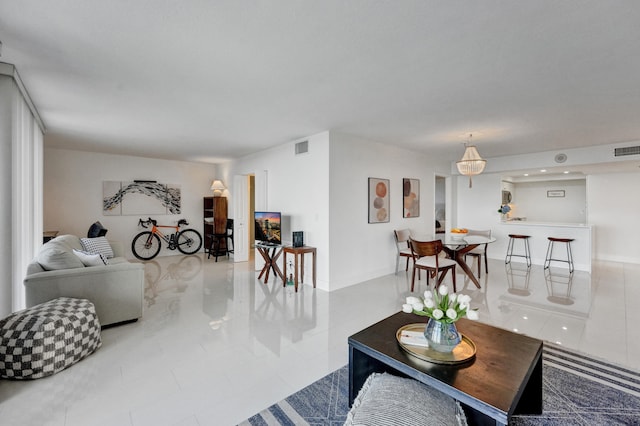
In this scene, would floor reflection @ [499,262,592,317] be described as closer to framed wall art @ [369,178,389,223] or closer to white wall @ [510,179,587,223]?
framed wall art @ [369,178,389,223]

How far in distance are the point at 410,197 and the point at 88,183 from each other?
7.17 metres

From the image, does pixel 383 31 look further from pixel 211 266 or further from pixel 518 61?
pixel 211 266

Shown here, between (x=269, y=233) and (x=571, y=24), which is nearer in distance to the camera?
(x=571, y=24)

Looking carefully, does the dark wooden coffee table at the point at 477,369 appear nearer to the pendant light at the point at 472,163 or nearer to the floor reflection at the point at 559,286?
the floor reflection at the point at 559,286

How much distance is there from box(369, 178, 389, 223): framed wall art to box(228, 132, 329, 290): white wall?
1.04m

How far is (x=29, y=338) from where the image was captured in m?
2.18

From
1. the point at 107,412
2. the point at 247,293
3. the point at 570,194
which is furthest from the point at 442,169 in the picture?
the point at 107,412

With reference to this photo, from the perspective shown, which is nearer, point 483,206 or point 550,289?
point 550,289

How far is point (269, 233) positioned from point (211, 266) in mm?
2050

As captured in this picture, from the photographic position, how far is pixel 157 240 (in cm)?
741

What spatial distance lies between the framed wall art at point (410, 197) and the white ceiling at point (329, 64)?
169cm

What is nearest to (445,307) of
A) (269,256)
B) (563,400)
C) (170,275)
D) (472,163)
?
(563,400)

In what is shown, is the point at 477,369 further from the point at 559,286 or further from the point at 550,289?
the point at 559,286

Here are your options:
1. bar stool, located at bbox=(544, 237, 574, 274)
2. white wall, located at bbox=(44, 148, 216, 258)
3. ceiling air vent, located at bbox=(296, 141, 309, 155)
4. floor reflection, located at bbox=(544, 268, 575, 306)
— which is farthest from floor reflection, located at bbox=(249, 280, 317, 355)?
bar stool, located at bbox=(544, 237, 574, 274)
